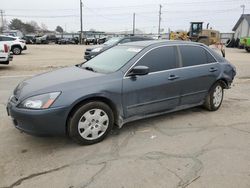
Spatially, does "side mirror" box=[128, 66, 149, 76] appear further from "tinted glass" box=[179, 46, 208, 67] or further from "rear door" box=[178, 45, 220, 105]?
"tinted glass" box=[179, 46, 208, 67]

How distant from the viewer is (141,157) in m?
3.53

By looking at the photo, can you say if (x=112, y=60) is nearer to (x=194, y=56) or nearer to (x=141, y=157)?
(x=194, y=56)

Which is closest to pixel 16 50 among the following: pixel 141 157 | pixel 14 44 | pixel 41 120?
pixel 14 44

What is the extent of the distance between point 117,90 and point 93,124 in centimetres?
63

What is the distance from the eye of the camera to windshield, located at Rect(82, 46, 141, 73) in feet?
14.3

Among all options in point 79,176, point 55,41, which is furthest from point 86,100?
point 55,41

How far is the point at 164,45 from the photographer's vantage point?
4715 millimetres

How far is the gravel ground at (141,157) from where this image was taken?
2990 mm

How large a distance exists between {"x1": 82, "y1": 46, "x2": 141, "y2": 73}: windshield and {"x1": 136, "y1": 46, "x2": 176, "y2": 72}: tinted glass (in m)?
0.22

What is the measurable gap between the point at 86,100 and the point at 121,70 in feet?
2.59

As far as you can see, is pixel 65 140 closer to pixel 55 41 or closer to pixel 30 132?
pixel 30 132

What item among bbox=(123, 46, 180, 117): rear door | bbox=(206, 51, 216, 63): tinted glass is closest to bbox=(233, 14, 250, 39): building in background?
bbox=(206, 51, 216, 63): tinted glass

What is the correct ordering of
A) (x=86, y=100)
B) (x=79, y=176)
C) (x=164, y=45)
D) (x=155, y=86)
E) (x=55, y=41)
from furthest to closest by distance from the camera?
(x=55, y=41), (x=164, y=45), (x=155, y=86), (x=86, y=100), (x=79, y=176)

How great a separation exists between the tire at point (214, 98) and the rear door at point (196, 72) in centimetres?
16
